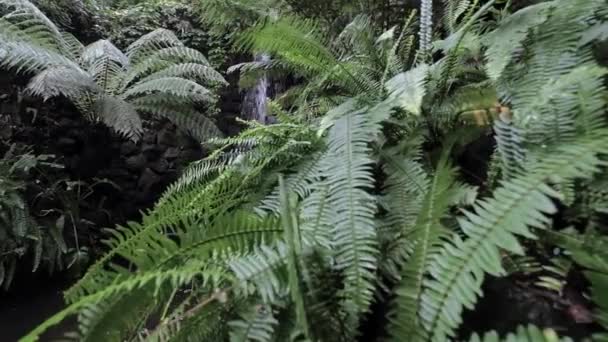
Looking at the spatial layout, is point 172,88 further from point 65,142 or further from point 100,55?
point 65,142

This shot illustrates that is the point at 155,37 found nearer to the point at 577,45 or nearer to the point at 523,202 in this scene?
the point at 577,45

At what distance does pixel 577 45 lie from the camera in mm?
1201

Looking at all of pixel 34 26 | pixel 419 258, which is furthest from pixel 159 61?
pixel 419 258

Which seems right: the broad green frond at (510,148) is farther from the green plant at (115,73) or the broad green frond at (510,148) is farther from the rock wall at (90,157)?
the rock wall at (90,157)

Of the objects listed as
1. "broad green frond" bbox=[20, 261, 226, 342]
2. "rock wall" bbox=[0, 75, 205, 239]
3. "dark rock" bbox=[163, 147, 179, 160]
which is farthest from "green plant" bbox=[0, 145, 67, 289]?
"broad green frond" bbox=[20, 261, 226, 342]

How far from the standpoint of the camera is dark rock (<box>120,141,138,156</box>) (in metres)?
3.46

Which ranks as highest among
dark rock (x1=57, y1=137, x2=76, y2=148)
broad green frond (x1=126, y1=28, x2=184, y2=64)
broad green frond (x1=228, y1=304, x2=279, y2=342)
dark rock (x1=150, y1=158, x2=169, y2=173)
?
broad green frond (x1=126, y1=28, x2=184, y2=64)

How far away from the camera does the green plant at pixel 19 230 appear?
7.85ft

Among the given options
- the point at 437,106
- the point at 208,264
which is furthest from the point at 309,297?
the point at 437,106

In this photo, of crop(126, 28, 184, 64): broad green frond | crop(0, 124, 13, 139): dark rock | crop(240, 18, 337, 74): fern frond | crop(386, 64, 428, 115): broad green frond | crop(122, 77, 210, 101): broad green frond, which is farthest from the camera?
crop(126, 28, 184, 64): broad green frond

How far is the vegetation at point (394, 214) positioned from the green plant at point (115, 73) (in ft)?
4.55

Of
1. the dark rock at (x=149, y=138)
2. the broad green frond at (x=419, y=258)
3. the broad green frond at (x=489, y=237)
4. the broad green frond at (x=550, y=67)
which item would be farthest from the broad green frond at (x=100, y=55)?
the broad green frond at (x=489, y=237)

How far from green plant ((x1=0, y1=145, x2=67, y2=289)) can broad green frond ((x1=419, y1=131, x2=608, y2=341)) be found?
2347mm

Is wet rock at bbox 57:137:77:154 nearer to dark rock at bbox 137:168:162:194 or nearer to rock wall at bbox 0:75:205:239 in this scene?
rock wall at bbox 0:75:205:239
